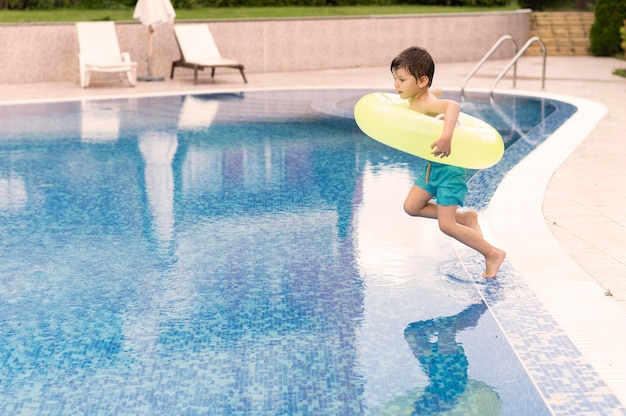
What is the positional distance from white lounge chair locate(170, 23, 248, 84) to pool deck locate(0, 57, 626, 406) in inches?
40.0

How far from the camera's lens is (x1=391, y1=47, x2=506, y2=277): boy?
4.69m

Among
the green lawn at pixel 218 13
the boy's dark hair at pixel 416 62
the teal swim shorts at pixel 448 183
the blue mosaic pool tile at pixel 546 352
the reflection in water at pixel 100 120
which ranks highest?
the boy's dark hair at pixel 416 62

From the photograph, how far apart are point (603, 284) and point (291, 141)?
570 centimetres

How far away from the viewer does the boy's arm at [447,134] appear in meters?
4.68

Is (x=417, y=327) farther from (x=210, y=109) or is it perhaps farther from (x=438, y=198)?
(x=210, y=109)

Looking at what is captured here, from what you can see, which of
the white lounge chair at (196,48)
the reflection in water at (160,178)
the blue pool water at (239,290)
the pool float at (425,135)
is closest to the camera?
the blue pool water at (239,290)

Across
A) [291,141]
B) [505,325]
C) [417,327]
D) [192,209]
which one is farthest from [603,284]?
[291,141]

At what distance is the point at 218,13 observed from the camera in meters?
19.4

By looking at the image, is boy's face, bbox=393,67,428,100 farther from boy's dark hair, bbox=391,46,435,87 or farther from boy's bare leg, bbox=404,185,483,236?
boy's bare leg, bbox=404,185,483,236

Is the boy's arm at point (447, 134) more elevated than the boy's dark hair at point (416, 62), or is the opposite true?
the boy's dark hair at point (416, 62)

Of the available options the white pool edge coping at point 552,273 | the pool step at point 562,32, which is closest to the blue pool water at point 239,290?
the white pool edge coping at point 552,273

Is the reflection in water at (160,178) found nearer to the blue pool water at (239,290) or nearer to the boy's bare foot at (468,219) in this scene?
the blue pool water at (239,290)

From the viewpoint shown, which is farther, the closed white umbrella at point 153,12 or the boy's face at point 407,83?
the closed white umbrella at point 153,12

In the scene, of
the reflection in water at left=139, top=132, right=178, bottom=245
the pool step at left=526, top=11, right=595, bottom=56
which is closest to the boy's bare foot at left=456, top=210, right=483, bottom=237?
the reflection in water at left=139, top=132, right=178, bottom=245
